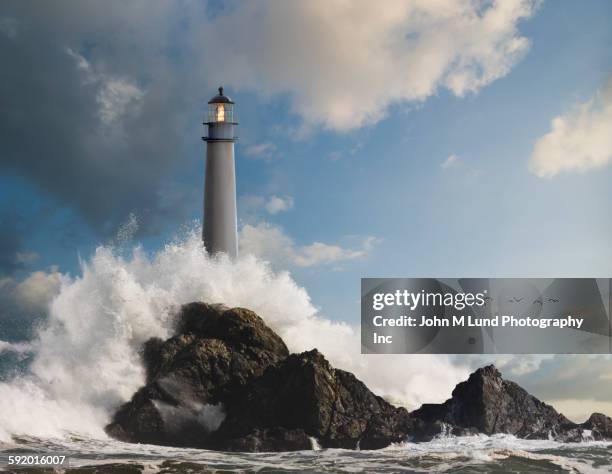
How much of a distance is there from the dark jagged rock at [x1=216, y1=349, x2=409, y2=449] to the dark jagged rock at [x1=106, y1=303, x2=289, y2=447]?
0.66 m

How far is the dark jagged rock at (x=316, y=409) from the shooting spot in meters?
21.5

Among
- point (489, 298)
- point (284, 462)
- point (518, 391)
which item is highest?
point (489, 298)

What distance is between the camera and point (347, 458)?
20234mm

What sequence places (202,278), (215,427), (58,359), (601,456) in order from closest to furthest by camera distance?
1. (601,456)
2. (215,427)
3. (58,359)
4. (202,278)

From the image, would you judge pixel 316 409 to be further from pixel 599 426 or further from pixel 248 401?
pixel 599 426

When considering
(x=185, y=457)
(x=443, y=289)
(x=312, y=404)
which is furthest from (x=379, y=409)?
(x=185, y=457)

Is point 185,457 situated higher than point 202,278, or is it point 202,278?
point 202,278

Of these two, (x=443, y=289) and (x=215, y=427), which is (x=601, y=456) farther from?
(x=215, y=427)

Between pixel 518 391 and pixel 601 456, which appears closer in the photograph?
pixel 601 456

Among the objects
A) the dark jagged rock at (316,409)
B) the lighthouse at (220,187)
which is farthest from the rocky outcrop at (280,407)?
the lighthouse at (220,187)

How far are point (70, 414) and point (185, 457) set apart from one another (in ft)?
14.6

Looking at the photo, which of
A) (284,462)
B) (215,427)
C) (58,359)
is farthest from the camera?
(58,359)

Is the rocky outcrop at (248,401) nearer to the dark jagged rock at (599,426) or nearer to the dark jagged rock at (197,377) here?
the dark jagged rock at (197,377)

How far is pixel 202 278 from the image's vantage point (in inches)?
1076
